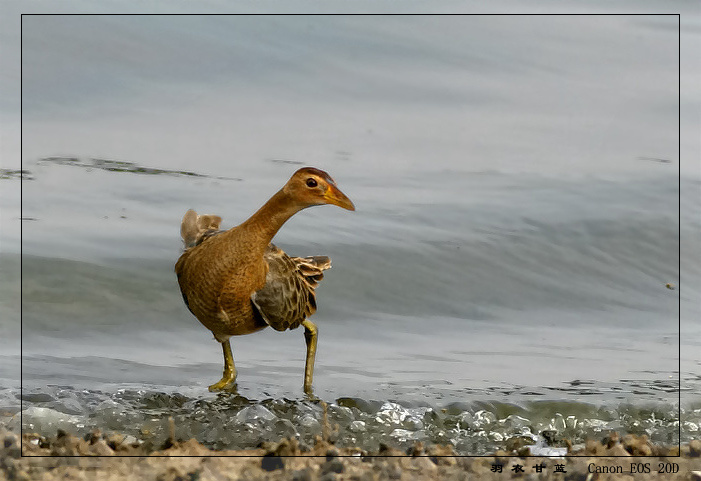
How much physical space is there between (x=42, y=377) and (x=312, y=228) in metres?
4.10

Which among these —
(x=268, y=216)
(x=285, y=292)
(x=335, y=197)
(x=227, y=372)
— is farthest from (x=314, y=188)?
(x=227, y=372)

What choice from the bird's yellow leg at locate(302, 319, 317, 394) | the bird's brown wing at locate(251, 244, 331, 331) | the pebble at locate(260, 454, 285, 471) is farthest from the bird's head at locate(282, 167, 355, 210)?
the pebble at locate(260, 454, 285, 471)

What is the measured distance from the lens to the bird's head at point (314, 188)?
6.82 metres

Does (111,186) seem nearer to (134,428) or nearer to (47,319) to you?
(47,319)

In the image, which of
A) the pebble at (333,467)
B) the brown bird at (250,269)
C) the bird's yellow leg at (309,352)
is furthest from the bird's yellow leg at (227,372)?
the pebble at (333,467)

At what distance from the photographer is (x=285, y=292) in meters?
7.21

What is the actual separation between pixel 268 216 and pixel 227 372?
4.34 feet

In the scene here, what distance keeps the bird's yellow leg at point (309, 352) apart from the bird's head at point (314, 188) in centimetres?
120

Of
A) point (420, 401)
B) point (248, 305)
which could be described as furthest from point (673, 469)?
point (248, 305)

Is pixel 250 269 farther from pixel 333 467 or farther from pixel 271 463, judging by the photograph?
pixel 333 467

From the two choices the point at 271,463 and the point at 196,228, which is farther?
the point at 196,228

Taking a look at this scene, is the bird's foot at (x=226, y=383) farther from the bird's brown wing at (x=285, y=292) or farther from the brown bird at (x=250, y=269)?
the bird's brown wing at (x=285, y=292)

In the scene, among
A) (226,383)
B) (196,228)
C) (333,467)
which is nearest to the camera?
(333,467)

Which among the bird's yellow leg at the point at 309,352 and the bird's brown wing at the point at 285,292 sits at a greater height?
the bird's brown wing at the point at 285,292
